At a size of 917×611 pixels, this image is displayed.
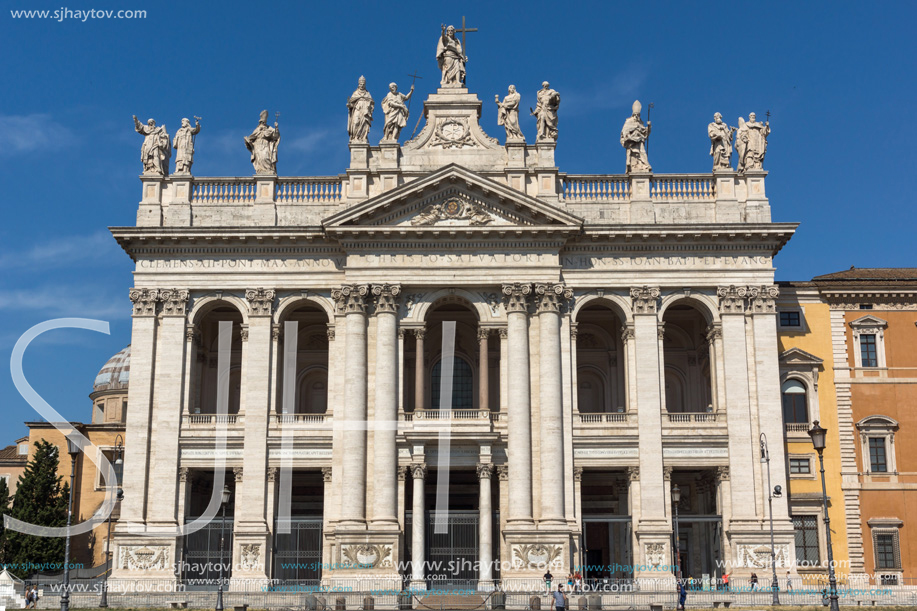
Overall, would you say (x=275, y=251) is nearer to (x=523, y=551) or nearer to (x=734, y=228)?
(x=523, y=551)

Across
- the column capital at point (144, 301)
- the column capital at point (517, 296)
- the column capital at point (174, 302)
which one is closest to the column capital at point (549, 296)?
the column capital at point (517, 296)

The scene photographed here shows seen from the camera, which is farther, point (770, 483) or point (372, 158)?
point (372, 158)

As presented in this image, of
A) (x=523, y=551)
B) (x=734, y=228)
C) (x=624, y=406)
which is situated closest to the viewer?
(x=523, y=551)

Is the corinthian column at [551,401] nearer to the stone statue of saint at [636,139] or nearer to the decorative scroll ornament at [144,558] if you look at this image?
the stone statue of saint at [636,139]

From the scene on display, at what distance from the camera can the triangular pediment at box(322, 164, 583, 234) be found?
46.9 m

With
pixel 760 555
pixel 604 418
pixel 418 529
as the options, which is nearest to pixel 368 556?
pixel 418 529

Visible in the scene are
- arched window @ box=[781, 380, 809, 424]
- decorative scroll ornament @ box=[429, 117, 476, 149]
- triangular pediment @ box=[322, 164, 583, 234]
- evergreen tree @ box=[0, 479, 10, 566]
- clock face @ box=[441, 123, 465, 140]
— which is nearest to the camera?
triangular pediment @ box=[322, 164, 583, 234]

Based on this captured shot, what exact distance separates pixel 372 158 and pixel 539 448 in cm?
1538

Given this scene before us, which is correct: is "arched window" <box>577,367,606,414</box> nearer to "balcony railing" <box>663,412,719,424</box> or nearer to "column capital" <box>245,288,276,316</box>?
"balcony railing" <box>663,412,719,424</box>

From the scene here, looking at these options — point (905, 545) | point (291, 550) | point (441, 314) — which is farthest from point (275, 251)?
point (905, 545)

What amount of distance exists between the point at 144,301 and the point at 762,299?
27581 mm

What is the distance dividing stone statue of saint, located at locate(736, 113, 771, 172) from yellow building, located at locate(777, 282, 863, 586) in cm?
601

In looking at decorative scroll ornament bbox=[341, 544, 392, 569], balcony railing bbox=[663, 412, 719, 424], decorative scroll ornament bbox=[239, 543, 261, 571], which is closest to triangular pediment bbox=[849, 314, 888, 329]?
balcony railing bbox=[663, 412, 719, 424]

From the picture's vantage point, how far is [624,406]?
51.3 metres
